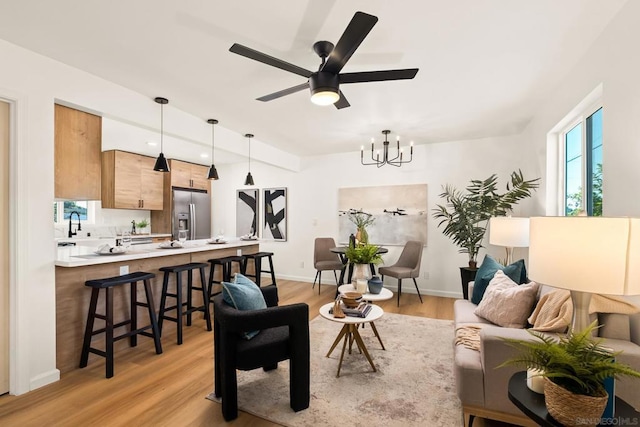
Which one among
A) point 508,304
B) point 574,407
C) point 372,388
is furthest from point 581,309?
point 372,388

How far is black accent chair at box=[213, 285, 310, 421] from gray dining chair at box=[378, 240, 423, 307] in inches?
106

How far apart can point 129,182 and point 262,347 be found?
4737 millimetres

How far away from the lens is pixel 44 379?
2324 millimetres

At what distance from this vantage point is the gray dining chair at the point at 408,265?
450cm

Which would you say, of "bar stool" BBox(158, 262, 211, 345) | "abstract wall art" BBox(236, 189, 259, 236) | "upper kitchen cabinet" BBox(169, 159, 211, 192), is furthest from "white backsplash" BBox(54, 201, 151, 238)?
Result: "bar stool" BBox(158, 262, 211, 345)

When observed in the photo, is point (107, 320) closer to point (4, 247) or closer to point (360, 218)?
point (4, 247)

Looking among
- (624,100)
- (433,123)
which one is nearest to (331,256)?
(433,123)

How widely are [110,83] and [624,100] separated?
374cm

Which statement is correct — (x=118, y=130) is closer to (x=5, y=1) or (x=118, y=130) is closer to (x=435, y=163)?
(x=5, y=1)

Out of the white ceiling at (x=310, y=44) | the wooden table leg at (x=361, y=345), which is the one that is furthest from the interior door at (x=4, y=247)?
the wooden table leg at (x=361, y=345)

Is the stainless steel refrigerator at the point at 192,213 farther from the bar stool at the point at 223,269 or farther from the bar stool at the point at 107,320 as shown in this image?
the bar stool at the point at 107,320

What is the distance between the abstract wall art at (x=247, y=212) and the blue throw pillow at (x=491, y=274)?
4534mm

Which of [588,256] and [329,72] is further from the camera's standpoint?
[329,72]

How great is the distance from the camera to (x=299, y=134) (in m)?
4.43
